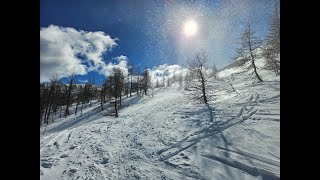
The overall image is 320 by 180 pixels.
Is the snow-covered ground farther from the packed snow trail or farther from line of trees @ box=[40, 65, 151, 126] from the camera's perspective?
line of trees @ box=[40, 65, 151, 126]

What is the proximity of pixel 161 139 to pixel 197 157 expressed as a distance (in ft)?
12.8

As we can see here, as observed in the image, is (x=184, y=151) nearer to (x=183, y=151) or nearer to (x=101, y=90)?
(x=183, y=151)

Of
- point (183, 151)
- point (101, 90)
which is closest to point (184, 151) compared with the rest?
point (183, 151)

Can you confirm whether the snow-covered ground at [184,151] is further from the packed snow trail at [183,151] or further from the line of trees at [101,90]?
the line of trees at [101,90]

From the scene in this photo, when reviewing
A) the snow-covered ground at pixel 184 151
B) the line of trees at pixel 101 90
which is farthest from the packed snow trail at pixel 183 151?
the line of trees at pixel 101 90

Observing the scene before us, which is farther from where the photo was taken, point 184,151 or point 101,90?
point 101,90

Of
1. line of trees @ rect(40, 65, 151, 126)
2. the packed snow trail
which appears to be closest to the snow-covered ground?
the packed snow trail

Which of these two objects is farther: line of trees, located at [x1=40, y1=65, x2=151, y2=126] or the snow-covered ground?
line of trees, located at [x1=40, y1=65, x2=151, y2=126]

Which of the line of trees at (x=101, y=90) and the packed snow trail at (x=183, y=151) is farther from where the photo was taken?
the line of trees at (x=101, y=90)
